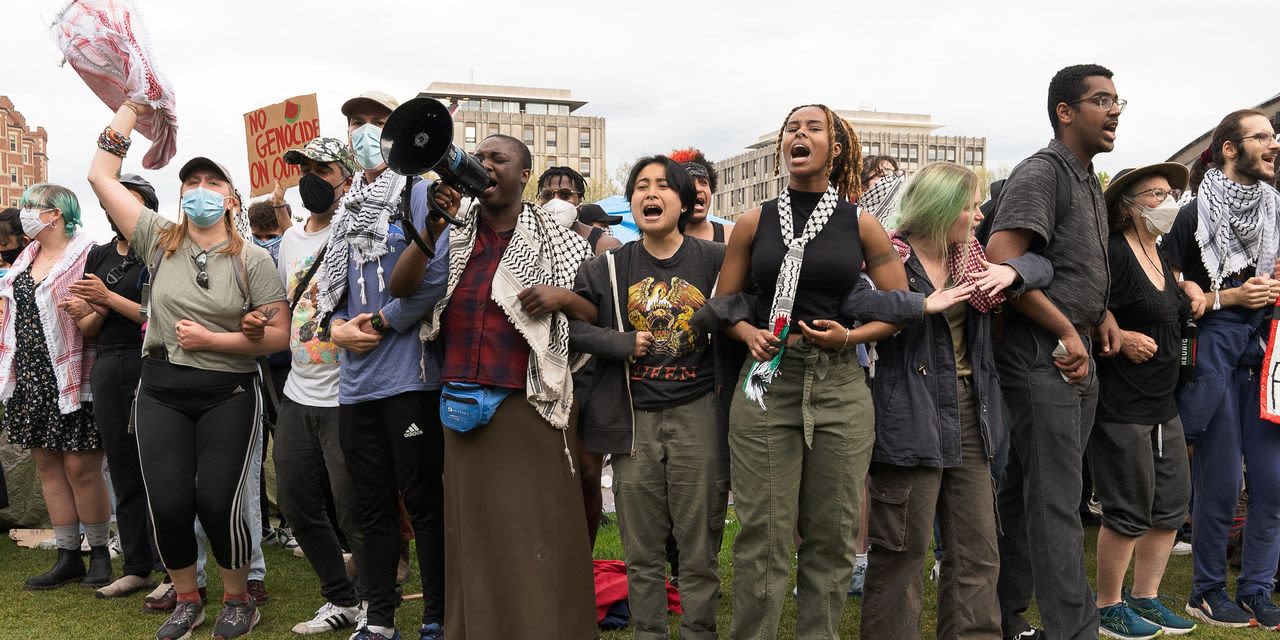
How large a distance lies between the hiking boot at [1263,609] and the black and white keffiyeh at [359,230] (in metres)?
4.38

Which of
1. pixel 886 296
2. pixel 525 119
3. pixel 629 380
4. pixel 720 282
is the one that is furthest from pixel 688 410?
pixel 525 119

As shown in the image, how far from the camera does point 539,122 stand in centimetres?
13000

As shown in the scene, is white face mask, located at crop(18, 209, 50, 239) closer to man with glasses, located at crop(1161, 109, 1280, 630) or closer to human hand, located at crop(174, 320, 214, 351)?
human hand, located at crop(174, 320, 214, 351)

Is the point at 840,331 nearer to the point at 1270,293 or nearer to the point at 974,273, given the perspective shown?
the point at 974,273

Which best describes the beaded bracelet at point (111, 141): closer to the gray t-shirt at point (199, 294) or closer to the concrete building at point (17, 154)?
the gray t-shirt at point (199, 294)

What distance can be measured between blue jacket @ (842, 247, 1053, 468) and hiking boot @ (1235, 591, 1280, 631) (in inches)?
75.8

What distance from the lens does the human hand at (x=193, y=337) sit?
476 centimetres

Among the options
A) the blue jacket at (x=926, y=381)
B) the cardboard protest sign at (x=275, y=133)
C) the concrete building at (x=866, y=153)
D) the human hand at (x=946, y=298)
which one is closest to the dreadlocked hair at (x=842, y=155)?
the blue jacket at (x=926, y=381)

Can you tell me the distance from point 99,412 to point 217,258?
1508mm

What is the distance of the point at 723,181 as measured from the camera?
140 m

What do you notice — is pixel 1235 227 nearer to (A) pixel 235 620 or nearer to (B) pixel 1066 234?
(B) pixel 1066 234

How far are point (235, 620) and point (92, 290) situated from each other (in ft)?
6.61

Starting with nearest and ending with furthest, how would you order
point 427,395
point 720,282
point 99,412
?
1. point 720,282
2. point 427,395
3. point 99,412

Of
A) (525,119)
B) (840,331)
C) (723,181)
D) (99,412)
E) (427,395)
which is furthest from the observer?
(723,181)
